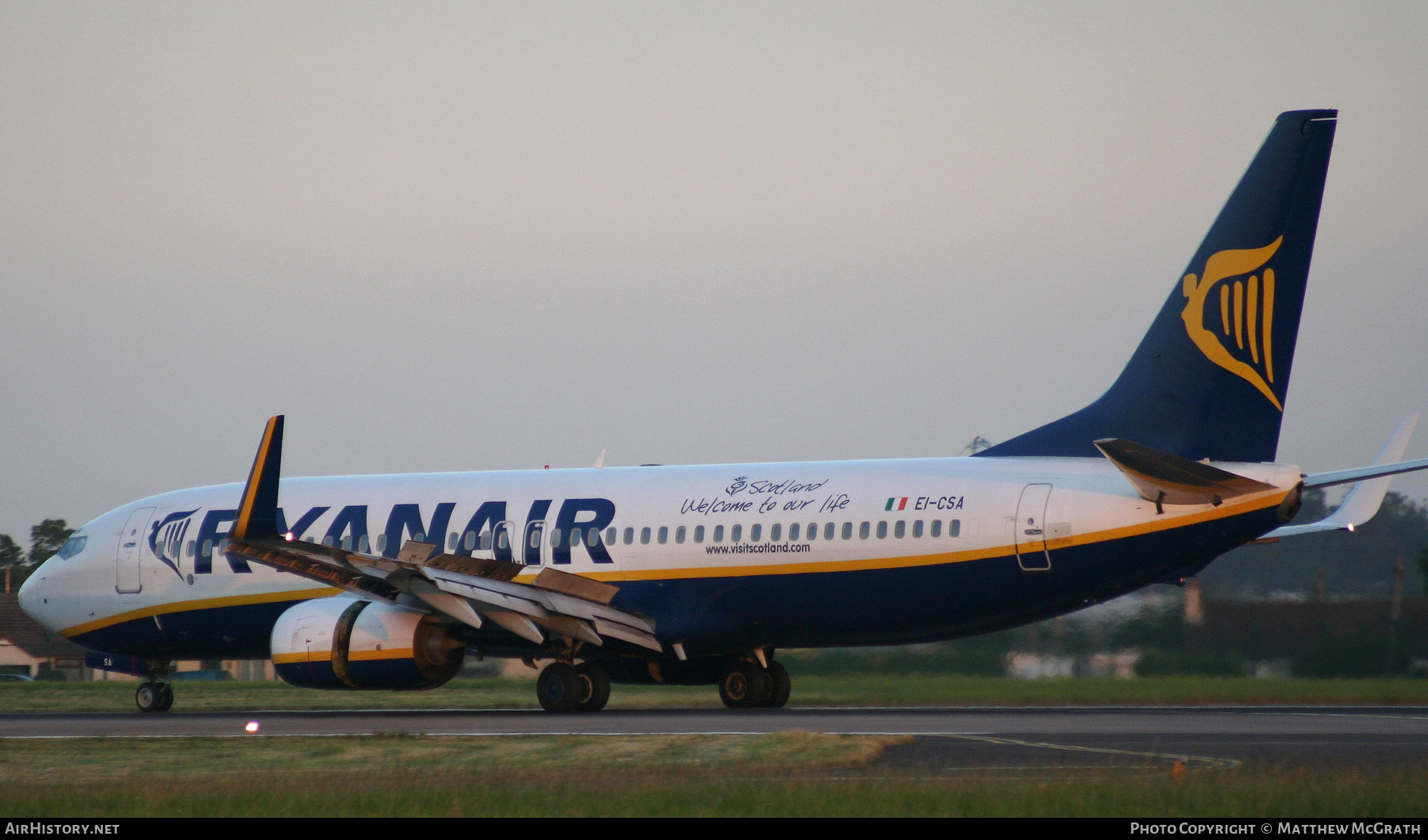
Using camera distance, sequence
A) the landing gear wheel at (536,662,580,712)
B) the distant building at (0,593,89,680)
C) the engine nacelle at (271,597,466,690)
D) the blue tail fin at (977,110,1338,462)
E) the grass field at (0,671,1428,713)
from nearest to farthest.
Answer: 1. the blue tail fin at (977,110,1338,462)
2. the engine nacelle at (271,597,466,690)
3. the landing gear wheel at (536,662,580,712)
4. the grass field at (0,671,1428,713)
5. the distant building at (0,593,89,680)

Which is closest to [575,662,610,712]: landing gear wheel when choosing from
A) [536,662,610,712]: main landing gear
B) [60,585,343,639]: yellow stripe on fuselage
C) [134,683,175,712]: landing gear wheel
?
[536,662,610,712]: main landing gear

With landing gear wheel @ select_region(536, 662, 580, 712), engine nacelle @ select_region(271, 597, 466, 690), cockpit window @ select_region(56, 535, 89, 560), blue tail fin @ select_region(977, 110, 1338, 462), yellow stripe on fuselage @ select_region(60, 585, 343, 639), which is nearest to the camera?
blue tail fin @ select_region(977, 110, 1338, 462)

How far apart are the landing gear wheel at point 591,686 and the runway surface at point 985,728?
1.78ft

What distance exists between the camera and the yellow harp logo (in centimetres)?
2002

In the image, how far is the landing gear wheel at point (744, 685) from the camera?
2431 centimetres

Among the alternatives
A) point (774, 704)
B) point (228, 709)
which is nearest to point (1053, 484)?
point (774, 704)

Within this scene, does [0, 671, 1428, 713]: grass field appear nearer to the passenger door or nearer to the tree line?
the passenger door

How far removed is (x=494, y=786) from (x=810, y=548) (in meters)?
10.2

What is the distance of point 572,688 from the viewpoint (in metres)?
23.0

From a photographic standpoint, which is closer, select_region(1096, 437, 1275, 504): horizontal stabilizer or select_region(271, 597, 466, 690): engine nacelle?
select_region(1096, 437, 1275, 504): horizontal stabilizer

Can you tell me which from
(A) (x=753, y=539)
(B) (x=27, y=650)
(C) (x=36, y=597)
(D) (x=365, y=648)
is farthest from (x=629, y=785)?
(B) (x=27, y=650)

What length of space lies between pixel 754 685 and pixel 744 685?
0.16 m

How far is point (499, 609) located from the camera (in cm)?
2212
